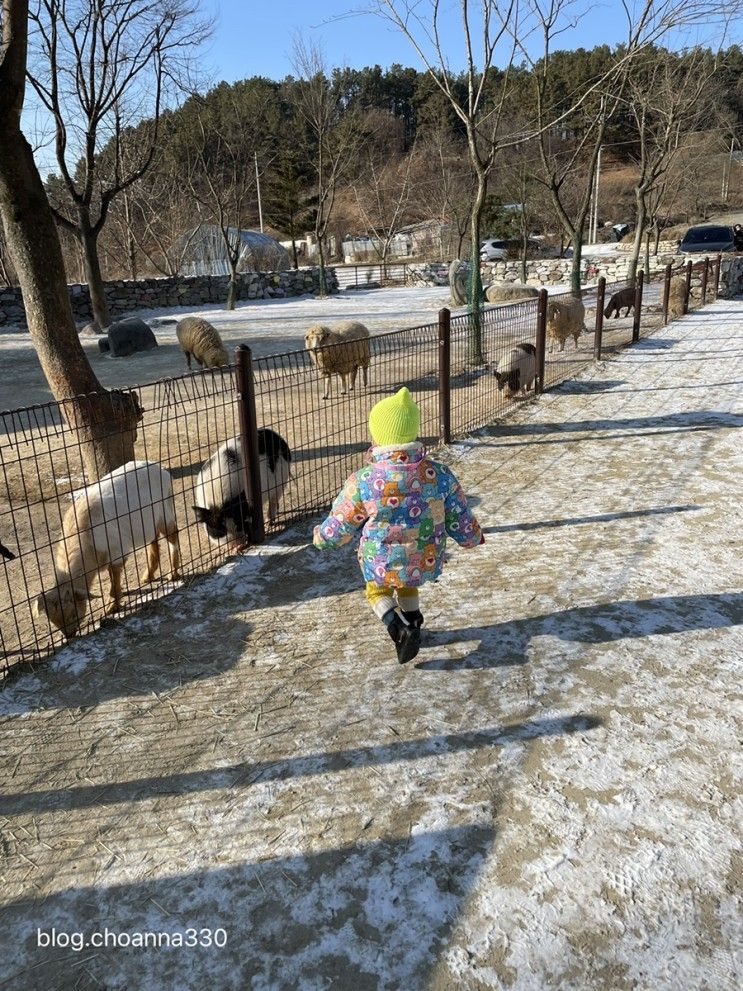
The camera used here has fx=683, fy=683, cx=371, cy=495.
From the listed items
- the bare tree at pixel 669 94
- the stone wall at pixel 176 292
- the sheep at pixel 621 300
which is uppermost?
the bare tree at pixel 669 94

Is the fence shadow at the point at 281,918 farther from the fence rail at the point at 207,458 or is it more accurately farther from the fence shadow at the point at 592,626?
the fence rail at the point at 207,458

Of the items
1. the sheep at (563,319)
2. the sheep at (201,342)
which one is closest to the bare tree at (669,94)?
the sheep at (563,319)

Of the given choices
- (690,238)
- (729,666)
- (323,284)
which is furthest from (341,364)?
(690,238)

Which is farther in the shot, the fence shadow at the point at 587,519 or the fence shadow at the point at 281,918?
the fence shadow at the point at 587,519

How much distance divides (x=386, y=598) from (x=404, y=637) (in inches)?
7.7

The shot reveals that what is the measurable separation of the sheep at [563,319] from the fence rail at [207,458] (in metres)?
0.10

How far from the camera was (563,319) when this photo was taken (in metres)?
Answer: 11.7

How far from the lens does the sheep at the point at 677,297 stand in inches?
613

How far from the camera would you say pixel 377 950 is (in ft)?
6.51

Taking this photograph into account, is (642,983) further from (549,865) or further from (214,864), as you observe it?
(214,864)

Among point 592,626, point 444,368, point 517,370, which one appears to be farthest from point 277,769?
point 517,370

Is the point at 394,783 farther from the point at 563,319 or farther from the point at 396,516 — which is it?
the point at 563,319

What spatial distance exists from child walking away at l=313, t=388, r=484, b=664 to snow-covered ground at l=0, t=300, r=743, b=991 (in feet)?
1.25

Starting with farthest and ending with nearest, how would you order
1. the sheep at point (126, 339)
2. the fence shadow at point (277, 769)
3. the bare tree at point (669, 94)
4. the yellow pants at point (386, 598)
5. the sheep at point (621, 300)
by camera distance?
1. the bare tree at point (669, 94)
2. the sheep at point (126, 339)
3. the sheep at point (621, 300)
4. the yellow pants at point (386, 598)
5. the fence shadow at point (277, 769)
